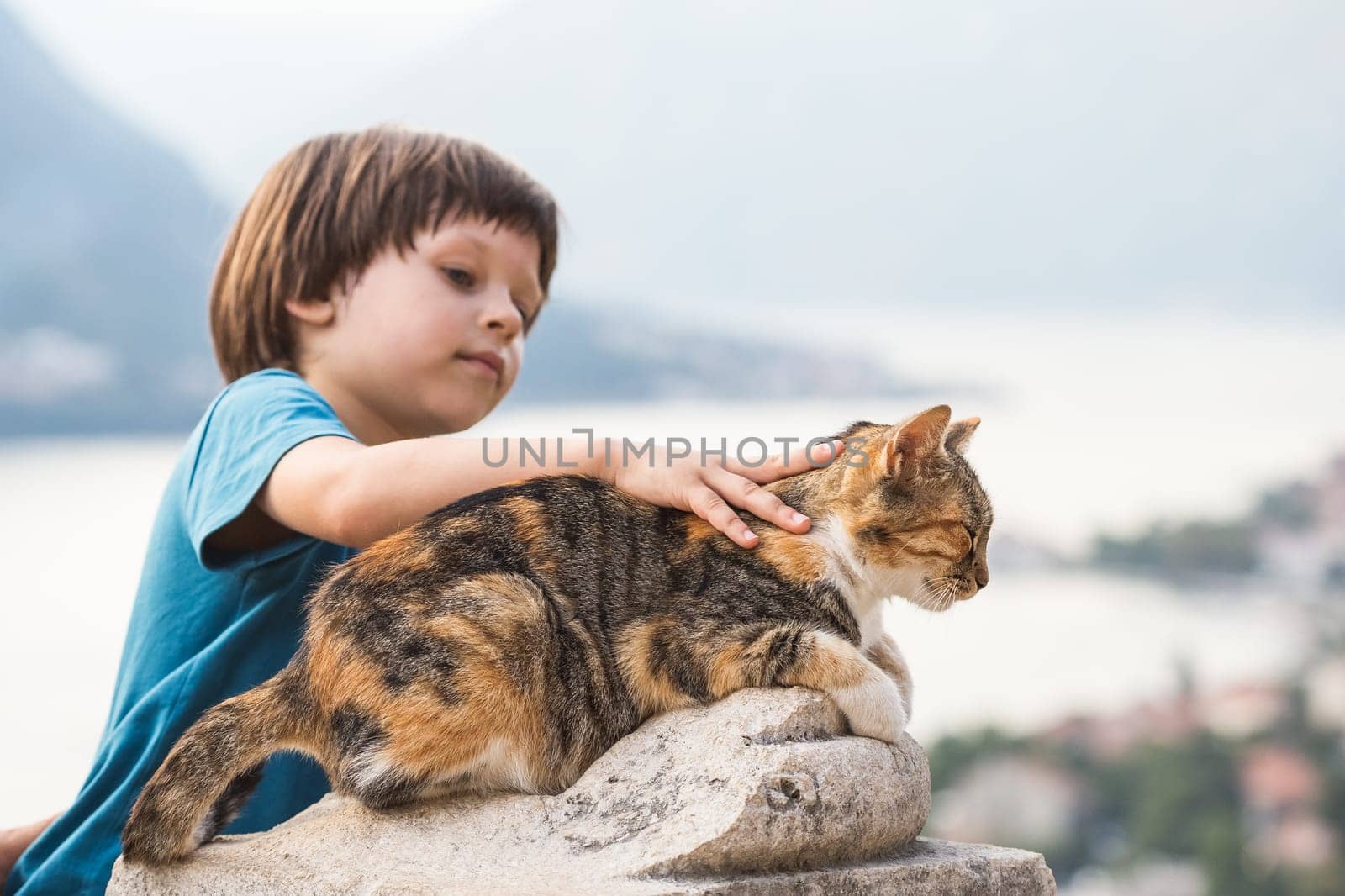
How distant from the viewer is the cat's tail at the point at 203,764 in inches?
54.6

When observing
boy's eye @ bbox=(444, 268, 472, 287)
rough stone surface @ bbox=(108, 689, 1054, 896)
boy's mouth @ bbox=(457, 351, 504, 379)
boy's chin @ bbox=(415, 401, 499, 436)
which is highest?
boy's eye @ bbox=(444, 268, 472, 287)

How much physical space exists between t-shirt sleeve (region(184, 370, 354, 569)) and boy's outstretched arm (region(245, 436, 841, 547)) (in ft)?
0.12

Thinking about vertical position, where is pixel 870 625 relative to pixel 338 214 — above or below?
below

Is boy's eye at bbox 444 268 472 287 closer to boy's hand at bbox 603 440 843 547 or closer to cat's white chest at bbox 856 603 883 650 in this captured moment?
boy's hand at bbox 603 440 843 547

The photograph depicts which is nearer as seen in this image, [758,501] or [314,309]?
[758,501]

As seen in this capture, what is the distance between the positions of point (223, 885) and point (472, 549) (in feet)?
1.56

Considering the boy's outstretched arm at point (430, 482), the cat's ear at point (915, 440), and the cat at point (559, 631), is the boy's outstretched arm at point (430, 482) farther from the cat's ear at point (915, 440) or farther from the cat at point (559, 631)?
the cat's ear at point (915, 440)

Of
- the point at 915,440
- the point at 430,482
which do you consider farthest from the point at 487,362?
the point at 915,440

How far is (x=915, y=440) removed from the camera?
159 cm

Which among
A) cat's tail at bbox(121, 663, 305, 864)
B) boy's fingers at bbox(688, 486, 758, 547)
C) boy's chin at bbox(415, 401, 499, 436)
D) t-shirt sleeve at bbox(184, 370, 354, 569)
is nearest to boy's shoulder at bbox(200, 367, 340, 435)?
t-shirt sleeve at bbox(184, 370, 354, 569)

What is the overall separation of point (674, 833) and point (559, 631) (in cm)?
29

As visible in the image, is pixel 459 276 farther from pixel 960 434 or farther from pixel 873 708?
pixel 873 708

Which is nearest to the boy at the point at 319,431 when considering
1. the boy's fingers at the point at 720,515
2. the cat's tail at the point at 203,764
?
the boy's fingers at the point at 720,515

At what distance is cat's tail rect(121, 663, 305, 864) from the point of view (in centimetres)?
139
